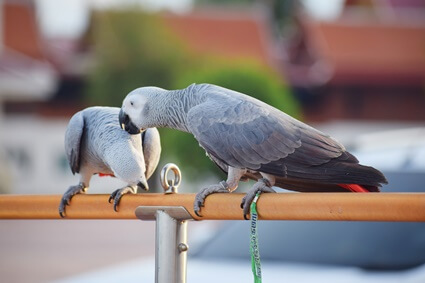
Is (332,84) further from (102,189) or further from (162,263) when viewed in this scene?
(162,263)

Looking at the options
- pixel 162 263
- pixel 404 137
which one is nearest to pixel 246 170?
pixel 162 263

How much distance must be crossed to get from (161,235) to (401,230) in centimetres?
140

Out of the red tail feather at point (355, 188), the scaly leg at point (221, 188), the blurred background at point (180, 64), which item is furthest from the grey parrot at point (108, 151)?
the blurred background at point (180, 64)

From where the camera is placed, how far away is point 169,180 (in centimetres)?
192

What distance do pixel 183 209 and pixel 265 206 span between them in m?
0.21

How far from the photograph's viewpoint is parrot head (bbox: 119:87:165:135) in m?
1.93

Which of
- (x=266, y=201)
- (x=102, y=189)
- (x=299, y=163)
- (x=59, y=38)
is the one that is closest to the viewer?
(x=266, y=201)

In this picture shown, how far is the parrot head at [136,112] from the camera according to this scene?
76.0 inches

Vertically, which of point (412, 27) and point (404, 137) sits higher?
point (412, 27)

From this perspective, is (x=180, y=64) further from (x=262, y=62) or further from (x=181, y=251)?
(x=181, y=251)

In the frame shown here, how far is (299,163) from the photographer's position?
1815mm

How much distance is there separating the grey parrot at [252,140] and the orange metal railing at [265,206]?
1.9 inches

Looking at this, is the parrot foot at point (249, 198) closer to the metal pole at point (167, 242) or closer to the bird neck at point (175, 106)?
the metal pole at point (167, 242)

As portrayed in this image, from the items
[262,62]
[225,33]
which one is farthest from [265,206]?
[225,33]
